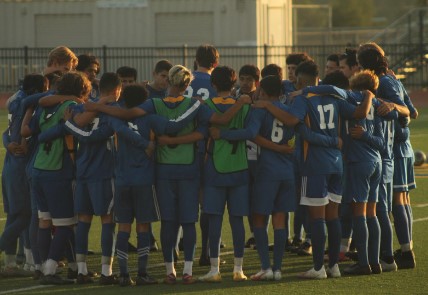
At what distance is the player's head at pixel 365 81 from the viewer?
11.2 metres

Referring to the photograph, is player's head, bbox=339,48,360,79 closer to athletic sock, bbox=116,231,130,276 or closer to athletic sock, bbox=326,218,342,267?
athletic sock, bbox=326,218,342,267

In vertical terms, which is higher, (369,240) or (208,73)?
(208,73)

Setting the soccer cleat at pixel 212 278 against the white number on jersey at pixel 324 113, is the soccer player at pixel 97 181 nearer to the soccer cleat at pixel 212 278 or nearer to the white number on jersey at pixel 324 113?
the soccer cleat at pixel 212 278

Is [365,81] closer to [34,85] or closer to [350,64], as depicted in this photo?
[350,64]

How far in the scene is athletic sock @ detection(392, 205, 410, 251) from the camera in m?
11.5

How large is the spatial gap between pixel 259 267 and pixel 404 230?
140 cm

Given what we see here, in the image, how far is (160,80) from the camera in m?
12.4

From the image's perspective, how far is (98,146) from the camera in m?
10.8

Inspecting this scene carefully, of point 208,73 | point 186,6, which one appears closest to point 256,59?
point 186,6

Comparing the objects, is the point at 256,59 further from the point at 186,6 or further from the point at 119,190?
the point at 119,190

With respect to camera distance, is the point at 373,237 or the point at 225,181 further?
the point at 373,237

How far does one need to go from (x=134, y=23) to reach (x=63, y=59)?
35.5 meters

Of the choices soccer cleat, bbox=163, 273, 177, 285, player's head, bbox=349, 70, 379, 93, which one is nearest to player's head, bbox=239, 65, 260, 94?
player's head, bbox=349, 70, 379, 93

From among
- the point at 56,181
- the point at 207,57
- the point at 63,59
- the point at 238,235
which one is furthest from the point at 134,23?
the point at 238,235
